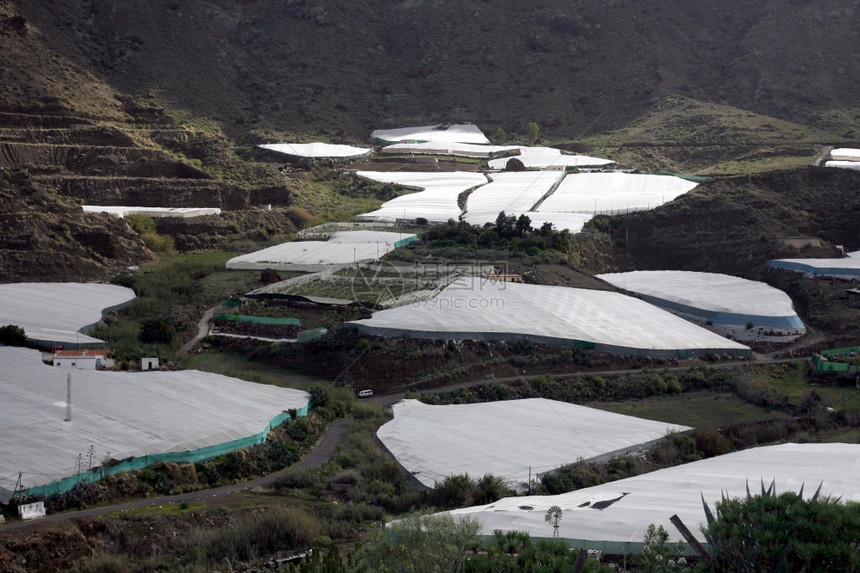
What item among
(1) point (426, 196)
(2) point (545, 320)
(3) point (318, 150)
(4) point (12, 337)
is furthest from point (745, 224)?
(4) point (12, 337)

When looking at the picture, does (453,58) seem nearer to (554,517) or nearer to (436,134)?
(436,134)

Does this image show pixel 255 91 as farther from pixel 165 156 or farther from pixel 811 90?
pixel 811 90

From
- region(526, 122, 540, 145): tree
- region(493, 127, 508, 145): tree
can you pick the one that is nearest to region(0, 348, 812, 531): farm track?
region(526, 122, 540, 145): tree

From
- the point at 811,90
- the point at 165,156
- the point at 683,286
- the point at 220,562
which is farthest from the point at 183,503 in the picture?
the point at 811,90

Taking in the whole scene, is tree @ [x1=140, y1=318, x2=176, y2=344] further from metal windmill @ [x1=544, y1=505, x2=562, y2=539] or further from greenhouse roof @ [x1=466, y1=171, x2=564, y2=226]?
greenhouse roof @ [x1=466, y1=171, x2=564, y2=226]

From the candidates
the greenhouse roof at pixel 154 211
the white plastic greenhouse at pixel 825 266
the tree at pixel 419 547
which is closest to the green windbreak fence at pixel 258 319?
the greenhouse roof at pixel 154 211
